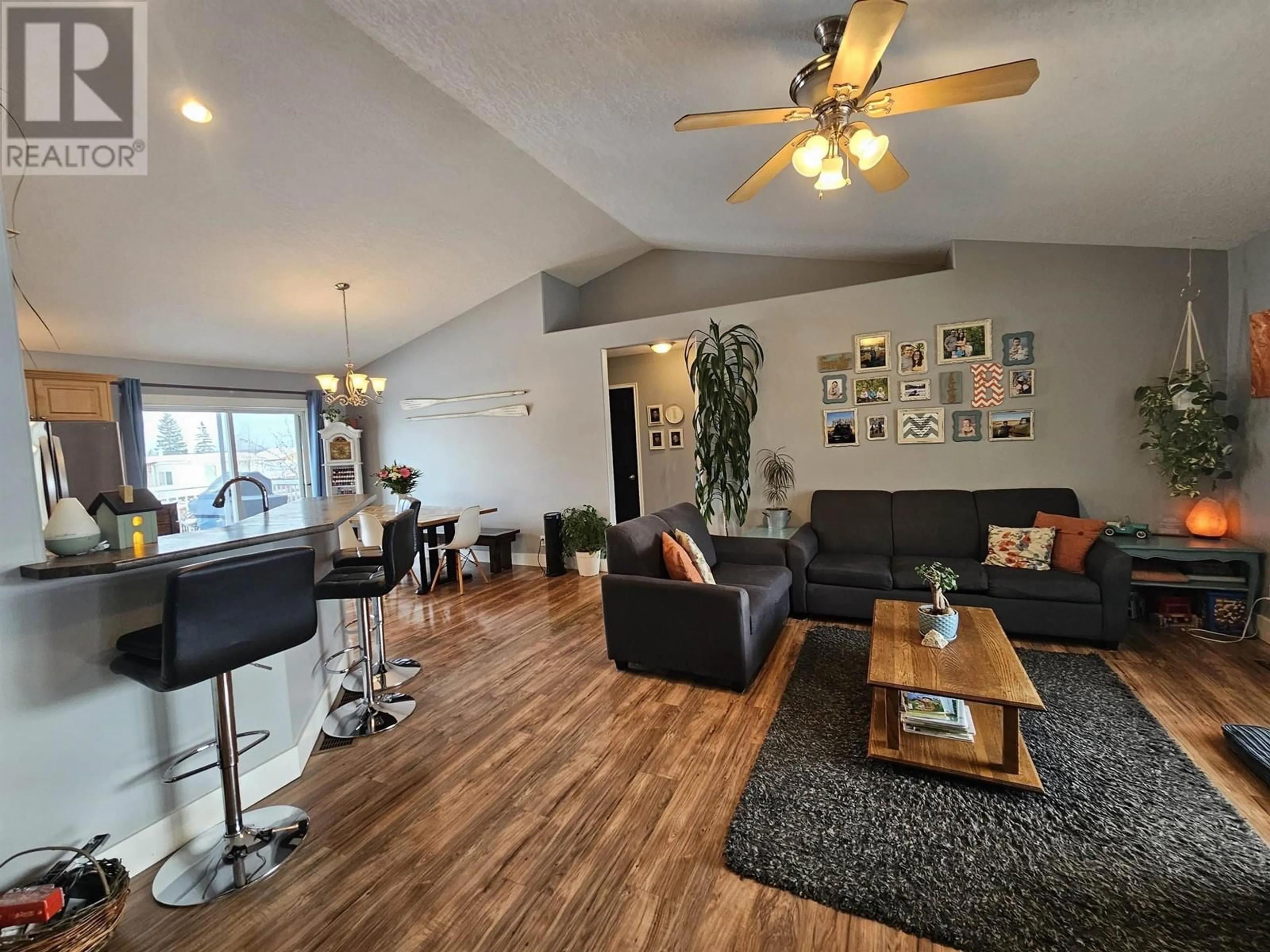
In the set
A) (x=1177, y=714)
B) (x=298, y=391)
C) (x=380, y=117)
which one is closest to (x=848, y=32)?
(x=380, y=117)

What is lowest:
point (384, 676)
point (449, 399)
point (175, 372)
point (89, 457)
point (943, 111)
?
point (384, 676)

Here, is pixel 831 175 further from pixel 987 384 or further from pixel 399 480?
pixel 399 480

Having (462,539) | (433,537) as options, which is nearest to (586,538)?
(462,539)

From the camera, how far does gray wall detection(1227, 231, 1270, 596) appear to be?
3029 mm

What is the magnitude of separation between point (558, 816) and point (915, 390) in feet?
12.8

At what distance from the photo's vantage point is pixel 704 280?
5.31 meters

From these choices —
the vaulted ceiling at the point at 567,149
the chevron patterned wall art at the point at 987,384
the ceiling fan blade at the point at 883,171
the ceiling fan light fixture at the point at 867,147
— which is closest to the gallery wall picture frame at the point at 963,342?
the chevron patterned wall art at the point at 987,384

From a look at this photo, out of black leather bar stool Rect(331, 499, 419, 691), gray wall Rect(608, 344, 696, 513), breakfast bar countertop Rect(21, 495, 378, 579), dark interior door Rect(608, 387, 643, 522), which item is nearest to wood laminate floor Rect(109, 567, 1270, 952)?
black leather bar stool Rect(331, 499, 419, 691)

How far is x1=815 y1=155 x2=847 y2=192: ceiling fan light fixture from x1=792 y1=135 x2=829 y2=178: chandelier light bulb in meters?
0.03

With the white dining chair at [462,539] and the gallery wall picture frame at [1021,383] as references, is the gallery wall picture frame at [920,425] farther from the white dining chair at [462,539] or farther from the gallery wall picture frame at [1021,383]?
the white dining chair at [462,539]

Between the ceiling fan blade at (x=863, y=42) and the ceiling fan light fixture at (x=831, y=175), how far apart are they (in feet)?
0.61

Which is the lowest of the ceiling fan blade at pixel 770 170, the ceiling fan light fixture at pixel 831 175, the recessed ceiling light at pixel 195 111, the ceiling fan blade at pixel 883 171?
the ceiling fan light fixture at pixel 831 175

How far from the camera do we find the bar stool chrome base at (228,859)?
5.45 feet

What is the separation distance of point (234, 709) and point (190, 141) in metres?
3.09
